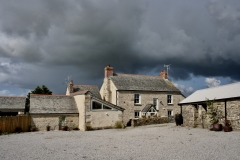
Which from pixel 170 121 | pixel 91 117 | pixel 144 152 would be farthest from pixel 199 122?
pixel 144 152

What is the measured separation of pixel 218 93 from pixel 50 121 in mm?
17115

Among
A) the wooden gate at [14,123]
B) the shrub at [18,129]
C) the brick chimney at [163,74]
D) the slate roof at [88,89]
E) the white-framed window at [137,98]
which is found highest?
the brick chimney at [163,74]

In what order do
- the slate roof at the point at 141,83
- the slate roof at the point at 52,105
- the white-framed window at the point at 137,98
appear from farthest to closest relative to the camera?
the slate roof at the point at 141,83, the white-framed window at the point at 137,98, the slate roof at the point at 52,105

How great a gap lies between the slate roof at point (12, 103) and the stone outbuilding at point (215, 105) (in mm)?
20319

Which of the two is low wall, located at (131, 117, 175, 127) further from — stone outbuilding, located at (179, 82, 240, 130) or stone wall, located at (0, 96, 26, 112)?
stone wall, located at (0, 96, 26, 112)

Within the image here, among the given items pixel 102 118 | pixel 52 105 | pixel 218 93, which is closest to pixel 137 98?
pixel 102 118

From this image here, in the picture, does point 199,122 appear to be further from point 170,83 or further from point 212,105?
point 170,83

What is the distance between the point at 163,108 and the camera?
116 ft

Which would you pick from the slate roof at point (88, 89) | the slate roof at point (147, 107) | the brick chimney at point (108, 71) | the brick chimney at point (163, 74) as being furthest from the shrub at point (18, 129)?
the brick chimney at point (163, 74)

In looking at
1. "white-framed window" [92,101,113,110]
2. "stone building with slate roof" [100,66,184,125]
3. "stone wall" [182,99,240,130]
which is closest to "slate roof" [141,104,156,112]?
"stone building with slate roof" [100,66,184,125]

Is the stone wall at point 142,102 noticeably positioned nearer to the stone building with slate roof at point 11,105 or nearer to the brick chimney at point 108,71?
the brick chimney at point 108,71

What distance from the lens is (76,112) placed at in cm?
2689

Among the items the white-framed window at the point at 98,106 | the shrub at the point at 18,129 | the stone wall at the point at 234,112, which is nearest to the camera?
the stone wall at the point at 234,112

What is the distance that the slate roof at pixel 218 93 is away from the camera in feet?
68.0
